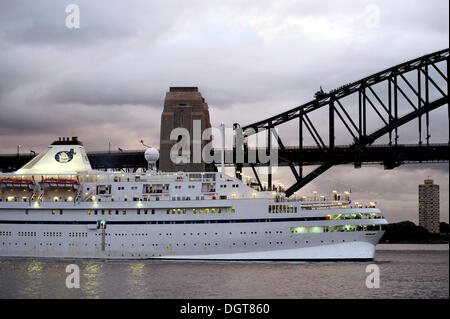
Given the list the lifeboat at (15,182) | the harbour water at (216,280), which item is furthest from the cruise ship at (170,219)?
the harbour water at (216,280)

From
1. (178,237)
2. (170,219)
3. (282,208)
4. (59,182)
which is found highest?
(59,182)

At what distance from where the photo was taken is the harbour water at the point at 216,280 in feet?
102

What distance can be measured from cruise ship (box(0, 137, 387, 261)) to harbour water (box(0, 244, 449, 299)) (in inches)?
56.9

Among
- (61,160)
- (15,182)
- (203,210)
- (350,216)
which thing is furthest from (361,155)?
(15,182)

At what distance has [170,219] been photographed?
46094mm

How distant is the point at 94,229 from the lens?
4756 cm

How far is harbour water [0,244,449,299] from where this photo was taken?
31.1 m

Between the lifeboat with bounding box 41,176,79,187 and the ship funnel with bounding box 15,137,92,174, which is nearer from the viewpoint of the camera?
the lifeboat with bounding box 41,176,79,187

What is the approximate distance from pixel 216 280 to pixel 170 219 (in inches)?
474

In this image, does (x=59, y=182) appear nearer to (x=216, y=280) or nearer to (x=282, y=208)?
(x=282, y=208)

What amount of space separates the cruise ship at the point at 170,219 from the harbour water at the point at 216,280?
1.44m

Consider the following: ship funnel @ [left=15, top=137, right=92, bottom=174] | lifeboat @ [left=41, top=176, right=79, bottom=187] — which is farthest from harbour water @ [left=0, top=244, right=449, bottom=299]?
ship funnel @ [left=15, top=137, right=92, bottom=174]

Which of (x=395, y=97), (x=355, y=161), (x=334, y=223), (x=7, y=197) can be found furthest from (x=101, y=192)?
(x=395, y=97)

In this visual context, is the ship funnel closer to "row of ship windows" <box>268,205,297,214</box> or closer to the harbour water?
the harbour water
